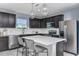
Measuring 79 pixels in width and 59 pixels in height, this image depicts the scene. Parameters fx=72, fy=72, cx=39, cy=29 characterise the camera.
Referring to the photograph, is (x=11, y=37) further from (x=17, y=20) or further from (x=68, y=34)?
(x=68, y=34)

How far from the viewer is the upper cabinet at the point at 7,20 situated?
384 cm

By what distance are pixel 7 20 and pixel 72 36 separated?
3.47 metres

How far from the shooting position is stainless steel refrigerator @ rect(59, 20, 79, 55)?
311 centimetres

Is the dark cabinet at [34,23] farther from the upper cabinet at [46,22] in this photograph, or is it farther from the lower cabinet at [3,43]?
the lower cabinet at [3,43]

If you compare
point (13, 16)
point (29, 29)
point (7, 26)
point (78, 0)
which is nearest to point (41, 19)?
point (29, 29)

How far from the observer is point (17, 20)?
15.8ft

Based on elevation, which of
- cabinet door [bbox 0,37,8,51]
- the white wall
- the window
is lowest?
cabinet door [bbox 0,37,8,51]

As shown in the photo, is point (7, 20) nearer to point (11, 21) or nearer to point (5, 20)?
point (5, 20)

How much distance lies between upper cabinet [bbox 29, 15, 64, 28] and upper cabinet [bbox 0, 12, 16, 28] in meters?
1.38

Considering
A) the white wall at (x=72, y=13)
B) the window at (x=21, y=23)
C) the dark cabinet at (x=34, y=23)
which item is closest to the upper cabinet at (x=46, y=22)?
the dark cabinet at (x=34, y=23)

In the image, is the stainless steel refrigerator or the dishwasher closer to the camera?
the stainless steel refrigerator

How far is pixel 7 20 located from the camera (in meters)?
4.05

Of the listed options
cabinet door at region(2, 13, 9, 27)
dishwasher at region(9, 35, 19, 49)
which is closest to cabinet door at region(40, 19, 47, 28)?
dishwasher at region(9, 35, 19, 49)

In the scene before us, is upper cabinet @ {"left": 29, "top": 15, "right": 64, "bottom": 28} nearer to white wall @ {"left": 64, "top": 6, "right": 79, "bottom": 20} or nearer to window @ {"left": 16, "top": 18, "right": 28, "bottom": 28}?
window @ {"left": 16, "top": 18, "right": 28, "bottom": 28}
